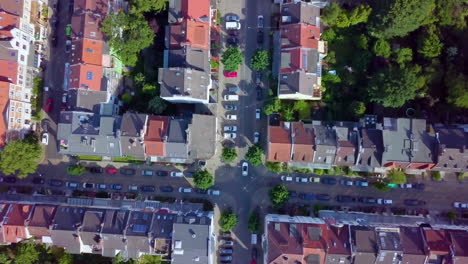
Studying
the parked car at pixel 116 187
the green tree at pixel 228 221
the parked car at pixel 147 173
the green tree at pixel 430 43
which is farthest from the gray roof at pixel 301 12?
the parked car at pixel 116 187

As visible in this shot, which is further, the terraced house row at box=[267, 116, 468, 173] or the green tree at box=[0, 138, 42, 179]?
the terraced house row at box=[267, 116, 468, 173]

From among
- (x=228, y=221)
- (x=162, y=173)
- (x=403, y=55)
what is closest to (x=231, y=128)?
(x=162, y=173)

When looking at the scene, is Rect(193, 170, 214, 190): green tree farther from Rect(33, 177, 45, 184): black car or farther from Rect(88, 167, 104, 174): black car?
Rect(33, 177, 45, 184): black car

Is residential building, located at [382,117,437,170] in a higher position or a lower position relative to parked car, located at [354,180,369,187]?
higher

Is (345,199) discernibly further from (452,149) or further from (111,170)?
(111,170)

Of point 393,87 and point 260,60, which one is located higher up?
point 260,60

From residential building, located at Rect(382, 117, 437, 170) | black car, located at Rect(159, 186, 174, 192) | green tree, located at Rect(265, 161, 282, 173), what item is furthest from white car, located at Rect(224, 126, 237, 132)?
residential building, located at Rect(382, 117, 437, 170)
